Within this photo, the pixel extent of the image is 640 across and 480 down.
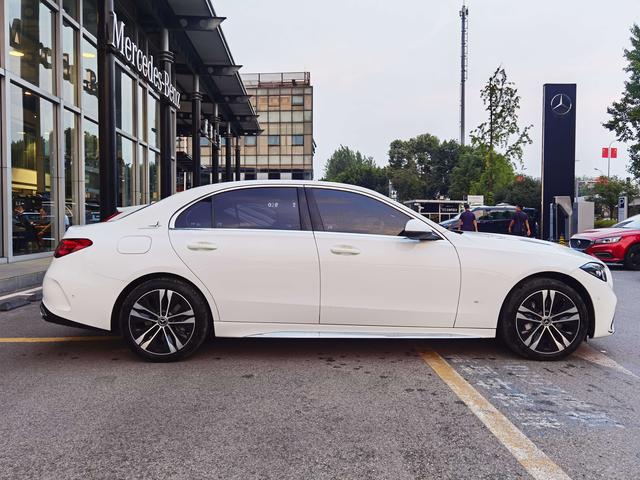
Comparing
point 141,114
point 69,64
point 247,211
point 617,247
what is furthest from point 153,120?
point 247,211

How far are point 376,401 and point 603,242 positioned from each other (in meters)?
10.3

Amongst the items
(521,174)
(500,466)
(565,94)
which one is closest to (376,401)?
(500,466)

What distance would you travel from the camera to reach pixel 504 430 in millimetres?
3051

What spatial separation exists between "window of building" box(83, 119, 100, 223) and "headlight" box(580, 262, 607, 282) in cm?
1388

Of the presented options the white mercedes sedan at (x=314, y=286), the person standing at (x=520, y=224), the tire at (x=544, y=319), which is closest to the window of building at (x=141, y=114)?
the person standing at (x=520, y=224)

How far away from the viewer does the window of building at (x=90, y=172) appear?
15242 mm

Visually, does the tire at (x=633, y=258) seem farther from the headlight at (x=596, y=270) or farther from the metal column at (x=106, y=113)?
the metal column at (x=106, y=113)

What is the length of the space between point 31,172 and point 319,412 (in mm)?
11555

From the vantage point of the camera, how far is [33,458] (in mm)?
2717

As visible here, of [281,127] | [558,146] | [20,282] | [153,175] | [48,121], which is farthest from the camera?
[281,127]

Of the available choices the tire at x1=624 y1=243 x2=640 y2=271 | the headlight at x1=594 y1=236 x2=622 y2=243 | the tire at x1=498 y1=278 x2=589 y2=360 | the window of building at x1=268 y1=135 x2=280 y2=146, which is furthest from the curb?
the window of building at x1=268 y1=135 x2=280 y2=146

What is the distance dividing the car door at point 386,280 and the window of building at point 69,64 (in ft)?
40.1

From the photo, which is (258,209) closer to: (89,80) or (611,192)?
(89,80)

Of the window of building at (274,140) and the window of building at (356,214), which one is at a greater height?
the window of building at (274,140)
